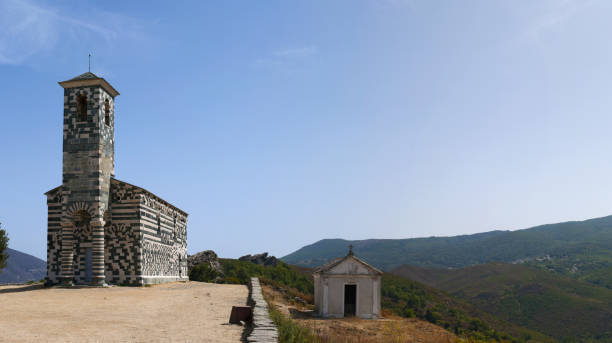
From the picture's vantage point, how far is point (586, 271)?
13950 centimetres

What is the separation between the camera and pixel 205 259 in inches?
2000

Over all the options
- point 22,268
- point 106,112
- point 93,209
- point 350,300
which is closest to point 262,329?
point 350,300

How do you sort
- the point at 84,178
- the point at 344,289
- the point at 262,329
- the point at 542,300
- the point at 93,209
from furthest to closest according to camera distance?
the point at 542,300, the point at 84,178, the point at 93,209, the point at 344,289, the point at 262,329

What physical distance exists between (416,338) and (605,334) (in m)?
69.8

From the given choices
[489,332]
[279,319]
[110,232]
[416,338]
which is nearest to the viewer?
[279,319]

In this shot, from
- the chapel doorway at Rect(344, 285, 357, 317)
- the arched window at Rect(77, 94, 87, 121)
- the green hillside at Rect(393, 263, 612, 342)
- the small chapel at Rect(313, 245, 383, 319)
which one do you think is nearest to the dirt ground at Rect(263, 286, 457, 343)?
the small chapel at Rect(313, 245, 383, 319)

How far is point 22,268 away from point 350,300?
176009mm

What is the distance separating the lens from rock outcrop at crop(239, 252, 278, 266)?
69812mm

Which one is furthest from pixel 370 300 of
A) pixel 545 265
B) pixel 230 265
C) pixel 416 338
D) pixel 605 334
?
pixel 545 265

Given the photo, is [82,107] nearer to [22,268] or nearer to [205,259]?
[205,259]

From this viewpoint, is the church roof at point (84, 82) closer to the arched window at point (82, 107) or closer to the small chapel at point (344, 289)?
the arched window at point (82, 107)

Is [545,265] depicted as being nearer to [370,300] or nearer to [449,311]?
[449,311]

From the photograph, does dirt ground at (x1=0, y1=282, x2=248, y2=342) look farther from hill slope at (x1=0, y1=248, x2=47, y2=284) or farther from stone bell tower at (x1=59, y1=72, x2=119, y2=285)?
hill slope at (x1=0, y1=248, x2=47, y2=284)

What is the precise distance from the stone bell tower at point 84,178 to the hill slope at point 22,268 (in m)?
144
